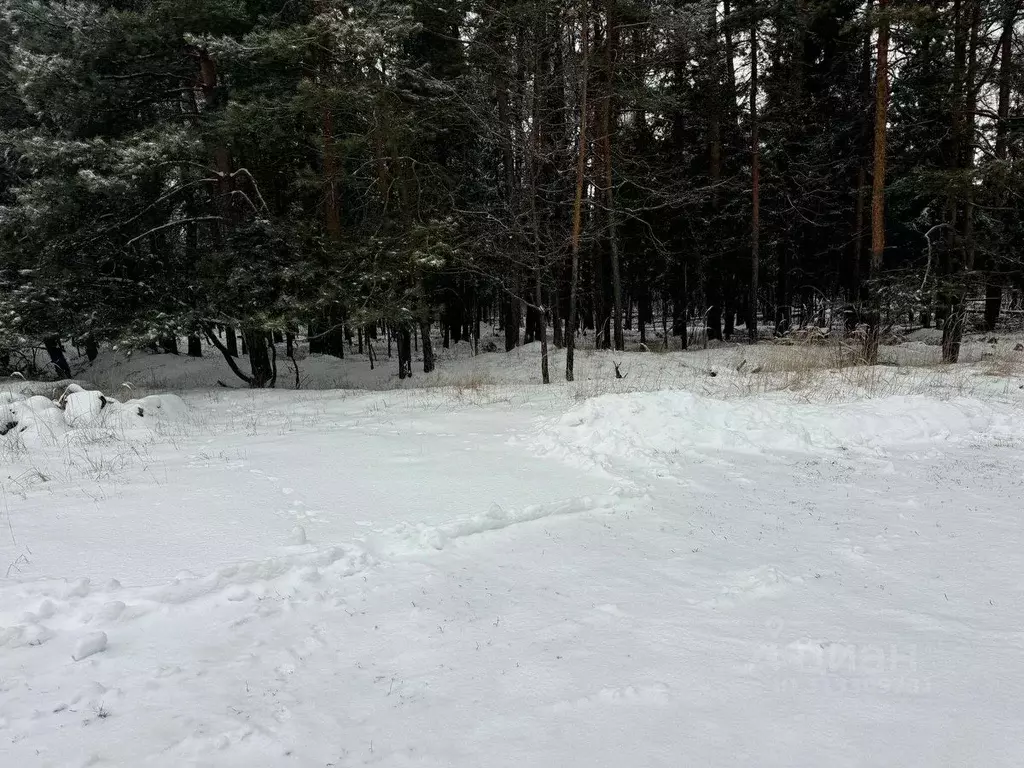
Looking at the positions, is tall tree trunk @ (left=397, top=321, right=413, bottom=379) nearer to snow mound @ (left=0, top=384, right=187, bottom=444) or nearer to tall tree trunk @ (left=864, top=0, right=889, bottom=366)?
snow mound @ (left=0, top=384, right=187, bottom=444)

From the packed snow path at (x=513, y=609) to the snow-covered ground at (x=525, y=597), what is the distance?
2 cm

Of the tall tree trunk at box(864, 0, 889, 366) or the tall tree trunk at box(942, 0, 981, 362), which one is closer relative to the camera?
the tall tree trunk at box(864, 0, 889, 366)

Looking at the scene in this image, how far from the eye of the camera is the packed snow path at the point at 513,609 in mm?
2295

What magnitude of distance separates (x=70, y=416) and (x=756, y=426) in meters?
9.24

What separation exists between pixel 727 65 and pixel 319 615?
22.5m

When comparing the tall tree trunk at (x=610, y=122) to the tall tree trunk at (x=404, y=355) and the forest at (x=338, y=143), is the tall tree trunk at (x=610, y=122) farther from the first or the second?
the tall tree trunk at (x=404, y=355)

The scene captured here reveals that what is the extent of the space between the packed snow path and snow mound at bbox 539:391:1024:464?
0.35 meters

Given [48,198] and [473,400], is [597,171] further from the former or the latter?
[48,198]

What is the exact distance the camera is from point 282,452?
6.61 m

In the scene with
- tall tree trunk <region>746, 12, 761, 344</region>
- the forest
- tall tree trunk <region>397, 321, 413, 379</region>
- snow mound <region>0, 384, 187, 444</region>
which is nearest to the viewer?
snow mound <region>0, 384, 187, 444</region>

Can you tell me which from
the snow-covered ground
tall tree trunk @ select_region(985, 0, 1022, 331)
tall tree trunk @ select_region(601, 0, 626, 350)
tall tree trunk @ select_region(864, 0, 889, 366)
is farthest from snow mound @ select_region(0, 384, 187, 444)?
tall tree trunk @ select_region(985, 0, 1022, 331)

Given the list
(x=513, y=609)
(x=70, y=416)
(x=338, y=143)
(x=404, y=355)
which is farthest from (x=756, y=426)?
(x=404, y=355)

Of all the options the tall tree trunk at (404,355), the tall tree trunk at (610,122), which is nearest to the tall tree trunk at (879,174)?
the tall tree trunk at (610,122)

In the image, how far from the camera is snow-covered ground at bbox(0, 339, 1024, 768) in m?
2.31
